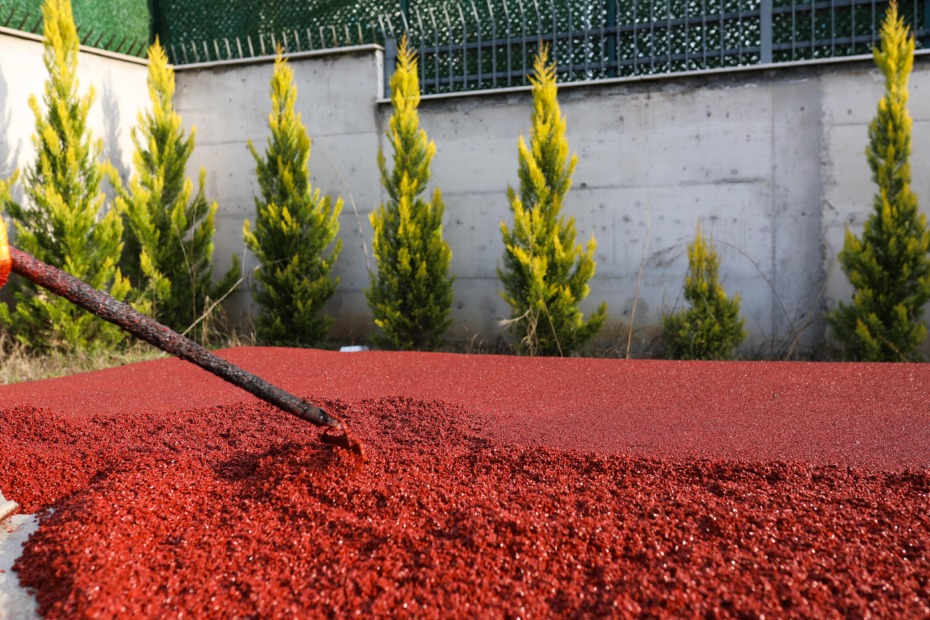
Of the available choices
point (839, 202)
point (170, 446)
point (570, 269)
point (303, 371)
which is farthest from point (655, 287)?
point (170, 446)

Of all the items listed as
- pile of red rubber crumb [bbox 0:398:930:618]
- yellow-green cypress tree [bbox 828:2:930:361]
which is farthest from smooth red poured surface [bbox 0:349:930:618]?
yellow-green cypress tree [bbox 828:2:930:361]

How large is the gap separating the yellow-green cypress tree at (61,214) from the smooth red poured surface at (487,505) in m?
2.49

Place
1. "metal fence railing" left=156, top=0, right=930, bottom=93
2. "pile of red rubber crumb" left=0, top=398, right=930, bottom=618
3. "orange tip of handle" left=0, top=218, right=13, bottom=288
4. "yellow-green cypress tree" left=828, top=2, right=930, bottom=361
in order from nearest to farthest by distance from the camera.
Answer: "pile of red rubber crumb" left=0, top=398, right=930, bottom=618 → "orange tip of handle" left=0, top=218, right=13, bottom=288 → "yellow-green cypress tree" left=828, top=2, right=930, bottom=361 → "metal fence railing" left=156, top=0, right=930, bottom=93

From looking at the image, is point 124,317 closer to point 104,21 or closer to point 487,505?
point 487,505

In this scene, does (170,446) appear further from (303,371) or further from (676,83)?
(676,83)

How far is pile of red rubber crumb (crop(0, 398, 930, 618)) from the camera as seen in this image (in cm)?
201

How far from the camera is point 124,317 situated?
2336mm

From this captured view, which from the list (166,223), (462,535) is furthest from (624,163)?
(462,535)

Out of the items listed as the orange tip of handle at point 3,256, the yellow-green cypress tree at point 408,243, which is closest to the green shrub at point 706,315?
the yellow-green cypress tree at point 408,243

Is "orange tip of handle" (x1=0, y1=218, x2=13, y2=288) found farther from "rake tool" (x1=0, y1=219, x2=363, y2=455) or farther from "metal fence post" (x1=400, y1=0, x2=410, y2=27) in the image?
"metal fence post" (x1=400, y1=0, x2=410, y2=27)

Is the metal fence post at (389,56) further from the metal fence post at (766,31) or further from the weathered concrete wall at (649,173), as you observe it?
the metal fence post at (766,31)

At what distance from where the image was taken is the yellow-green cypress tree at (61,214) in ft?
22.7

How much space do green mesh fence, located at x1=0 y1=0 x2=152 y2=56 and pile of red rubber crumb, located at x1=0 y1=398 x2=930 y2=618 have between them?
5.82 meters

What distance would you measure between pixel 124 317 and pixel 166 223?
19.4 feet
